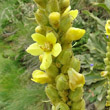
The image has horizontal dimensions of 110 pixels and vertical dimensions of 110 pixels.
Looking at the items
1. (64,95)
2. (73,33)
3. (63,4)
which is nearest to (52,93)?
(64,95)

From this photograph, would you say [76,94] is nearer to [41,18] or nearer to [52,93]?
[52,93]

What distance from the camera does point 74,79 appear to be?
2.37 feet

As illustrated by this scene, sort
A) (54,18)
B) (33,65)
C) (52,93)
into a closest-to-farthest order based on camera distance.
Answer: (54,18) → (52,93) → (33,65)

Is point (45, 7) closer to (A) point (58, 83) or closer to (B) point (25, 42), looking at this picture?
(A) point (58, 83)

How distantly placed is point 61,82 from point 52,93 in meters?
0.08

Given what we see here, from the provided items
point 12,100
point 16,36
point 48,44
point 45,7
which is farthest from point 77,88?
point 16,36

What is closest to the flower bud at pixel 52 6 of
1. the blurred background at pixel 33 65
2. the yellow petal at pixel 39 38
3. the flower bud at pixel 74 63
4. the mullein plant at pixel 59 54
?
the mullein plant at pixel 59 54

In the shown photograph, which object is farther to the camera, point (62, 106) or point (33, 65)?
point (33, 65)

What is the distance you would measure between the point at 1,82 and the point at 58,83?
2.91 meters

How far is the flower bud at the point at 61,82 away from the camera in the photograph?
74 centimetres

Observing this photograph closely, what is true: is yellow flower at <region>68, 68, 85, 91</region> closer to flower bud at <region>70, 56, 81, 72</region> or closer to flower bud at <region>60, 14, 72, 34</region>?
flower bud at <region>70, 56, 81, 72</region>

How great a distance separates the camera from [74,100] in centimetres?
79

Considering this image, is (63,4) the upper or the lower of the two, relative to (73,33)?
Result: upper

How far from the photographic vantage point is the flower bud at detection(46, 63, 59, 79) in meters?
0.76
